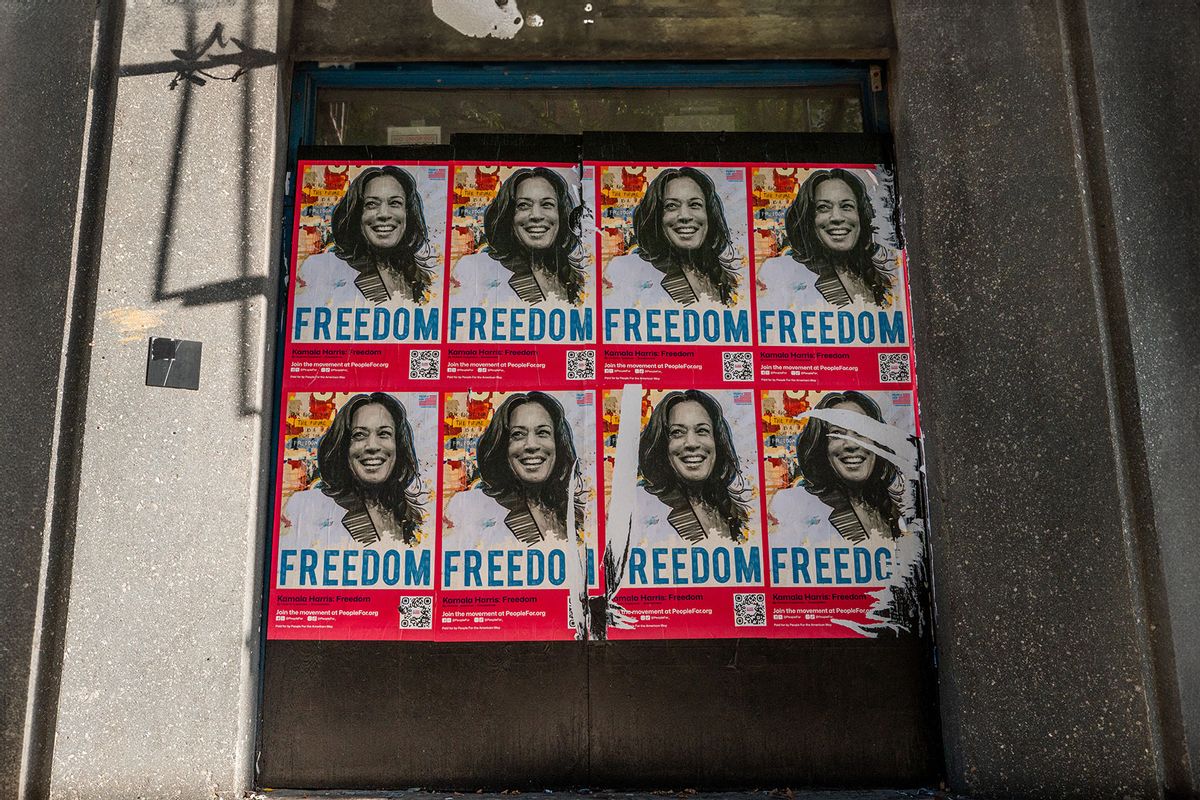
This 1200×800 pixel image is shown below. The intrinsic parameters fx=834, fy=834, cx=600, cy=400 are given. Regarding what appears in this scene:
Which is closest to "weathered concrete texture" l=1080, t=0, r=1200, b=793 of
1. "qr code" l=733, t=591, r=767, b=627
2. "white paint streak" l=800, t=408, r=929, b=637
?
"white paint streak" l=800, t=408, r=929, b=637

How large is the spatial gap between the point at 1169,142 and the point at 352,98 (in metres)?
4.37

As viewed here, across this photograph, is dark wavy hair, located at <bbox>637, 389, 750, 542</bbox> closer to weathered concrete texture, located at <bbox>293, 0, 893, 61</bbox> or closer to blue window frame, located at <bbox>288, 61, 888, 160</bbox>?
blue window frame, located at <bbox>288, 61, 888, 160</bbox>

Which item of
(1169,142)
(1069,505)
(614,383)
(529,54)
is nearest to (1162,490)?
(1069,505)

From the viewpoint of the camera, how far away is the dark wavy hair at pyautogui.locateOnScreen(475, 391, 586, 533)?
166 inches

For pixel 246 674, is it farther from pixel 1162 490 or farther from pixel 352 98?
pixel 1162 490

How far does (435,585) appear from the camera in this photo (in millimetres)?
4137

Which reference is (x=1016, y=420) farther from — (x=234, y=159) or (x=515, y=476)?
(x=234, y=159)

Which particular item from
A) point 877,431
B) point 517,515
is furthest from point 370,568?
point 877,431

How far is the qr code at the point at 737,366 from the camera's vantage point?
4.35 m

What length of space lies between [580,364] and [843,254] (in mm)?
1543

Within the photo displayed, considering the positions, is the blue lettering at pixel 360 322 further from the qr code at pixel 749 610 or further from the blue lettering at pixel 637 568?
the qr code at pixel 749 610

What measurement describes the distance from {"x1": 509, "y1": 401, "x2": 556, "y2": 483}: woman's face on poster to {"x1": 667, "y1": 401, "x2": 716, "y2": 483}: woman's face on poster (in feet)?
2.04

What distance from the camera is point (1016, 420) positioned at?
13.4 ft

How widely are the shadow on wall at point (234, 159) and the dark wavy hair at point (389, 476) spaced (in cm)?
39
